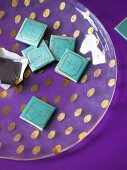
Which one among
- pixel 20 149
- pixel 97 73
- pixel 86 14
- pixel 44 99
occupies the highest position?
pixel 86 14

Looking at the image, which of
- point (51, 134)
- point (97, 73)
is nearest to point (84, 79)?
point (97, 73)

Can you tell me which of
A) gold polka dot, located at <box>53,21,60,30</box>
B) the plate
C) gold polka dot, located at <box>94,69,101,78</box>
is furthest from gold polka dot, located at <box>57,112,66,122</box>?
gold polka dot, located at <box>53,21,60,30</box>

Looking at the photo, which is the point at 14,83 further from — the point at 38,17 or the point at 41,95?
the point at 38,17

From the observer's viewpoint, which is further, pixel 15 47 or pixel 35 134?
pixel 15 47

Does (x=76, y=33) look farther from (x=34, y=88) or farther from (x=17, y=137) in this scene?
(x=17, y=137)

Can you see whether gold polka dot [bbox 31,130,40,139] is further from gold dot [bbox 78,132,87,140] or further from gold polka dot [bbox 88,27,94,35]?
gold polka dot [bbox 88,27,94,35]

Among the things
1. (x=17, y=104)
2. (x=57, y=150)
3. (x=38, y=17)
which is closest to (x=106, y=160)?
(x=57, y=150)

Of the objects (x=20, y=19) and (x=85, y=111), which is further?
(x=20, y=19)

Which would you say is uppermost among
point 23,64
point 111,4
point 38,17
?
point 111,4
